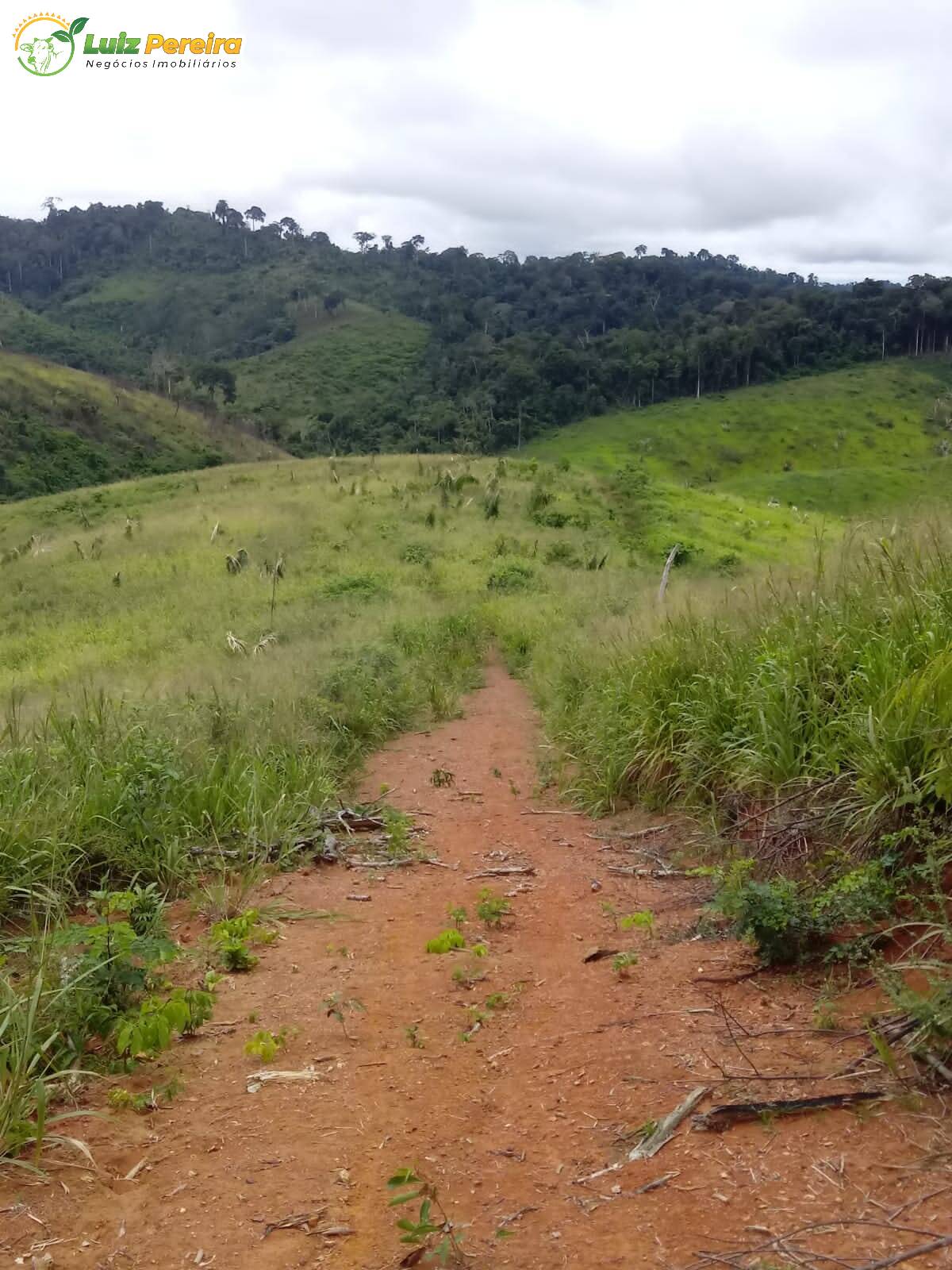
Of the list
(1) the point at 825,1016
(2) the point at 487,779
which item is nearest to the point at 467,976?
(1) the point at 825,1016

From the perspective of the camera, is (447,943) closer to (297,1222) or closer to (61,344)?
(297,1222)

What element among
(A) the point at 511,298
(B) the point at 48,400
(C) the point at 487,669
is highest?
(A) the point at 511,298

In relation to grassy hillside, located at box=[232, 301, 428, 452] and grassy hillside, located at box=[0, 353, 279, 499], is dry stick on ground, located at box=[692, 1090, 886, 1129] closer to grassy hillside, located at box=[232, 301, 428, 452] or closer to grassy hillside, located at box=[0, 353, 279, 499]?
grassy hillside, located at box=[0, 353, 279, 499]

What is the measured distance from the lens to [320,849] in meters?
4.98

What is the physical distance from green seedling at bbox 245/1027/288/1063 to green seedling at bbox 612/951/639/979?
1.17 metres

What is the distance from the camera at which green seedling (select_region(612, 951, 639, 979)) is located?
3.35 meters

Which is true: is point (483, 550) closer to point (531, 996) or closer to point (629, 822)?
point (629, 822)

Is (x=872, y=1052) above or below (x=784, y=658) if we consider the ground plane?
below

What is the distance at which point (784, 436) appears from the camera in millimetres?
63938

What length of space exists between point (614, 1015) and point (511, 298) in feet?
342

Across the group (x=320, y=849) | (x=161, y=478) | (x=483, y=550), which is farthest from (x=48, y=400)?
(x=320, y=849)

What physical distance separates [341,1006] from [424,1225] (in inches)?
50.5

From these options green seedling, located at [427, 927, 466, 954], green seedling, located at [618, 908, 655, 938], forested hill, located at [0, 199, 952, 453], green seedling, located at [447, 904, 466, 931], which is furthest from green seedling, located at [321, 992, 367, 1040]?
forested hill, located at [0, 199, 952, 453]

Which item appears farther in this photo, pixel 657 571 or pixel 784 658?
pixel 657 571
